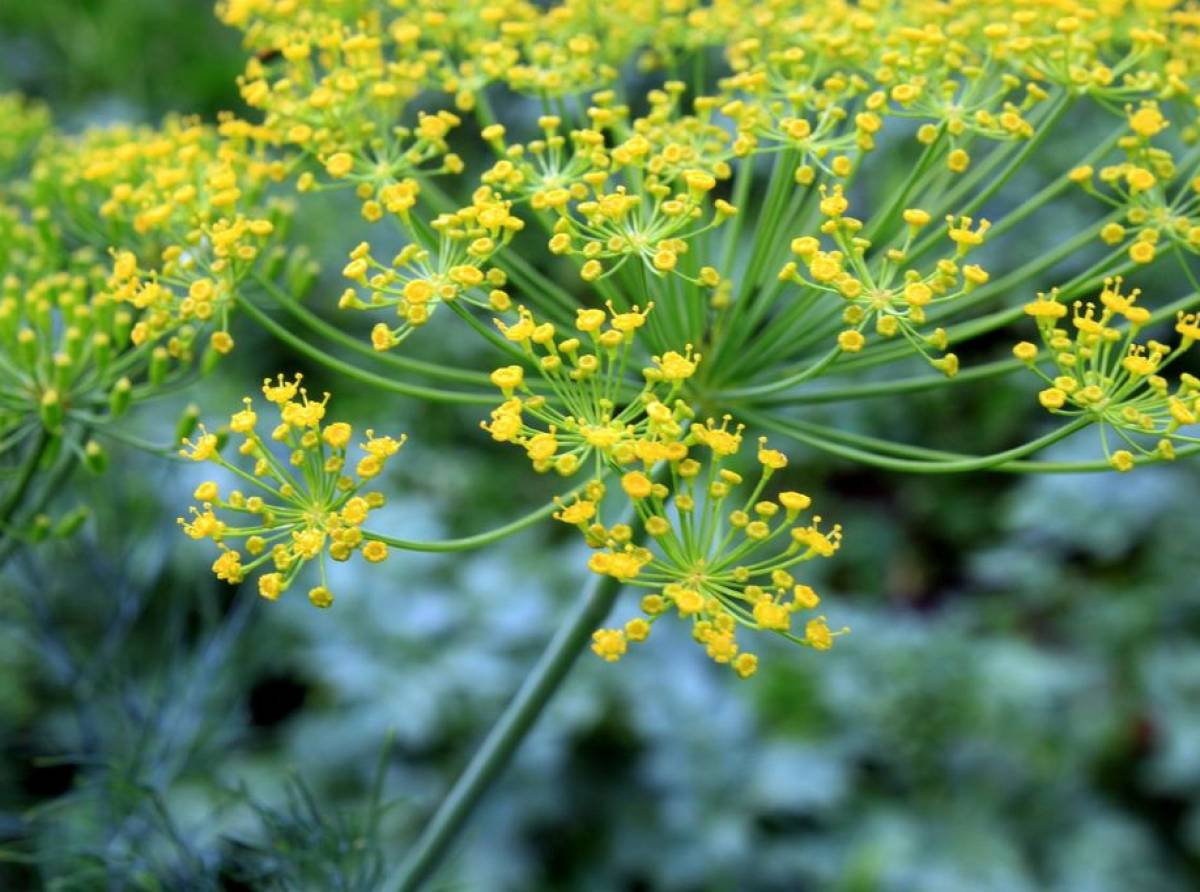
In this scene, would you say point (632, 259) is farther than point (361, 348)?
No

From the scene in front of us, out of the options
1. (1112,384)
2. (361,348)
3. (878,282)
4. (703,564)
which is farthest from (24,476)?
(1112,384)

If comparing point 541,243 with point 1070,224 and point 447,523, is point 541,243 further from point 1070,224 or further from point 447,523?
point 1070,224

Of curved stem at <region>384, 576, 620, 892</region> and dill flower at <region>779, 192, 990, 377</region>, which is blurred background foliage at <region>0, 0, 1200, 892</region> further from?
dill flower at <region>779, 192, 990, 377</region>

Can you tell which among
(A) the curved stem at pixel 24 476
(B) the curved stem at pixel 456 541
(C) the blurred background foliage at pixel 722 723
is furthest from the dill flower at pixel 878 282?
(C) the blurred background foliage at pixel 722 723

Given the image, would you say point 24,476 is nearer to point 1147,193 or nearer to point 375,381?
point 375,381

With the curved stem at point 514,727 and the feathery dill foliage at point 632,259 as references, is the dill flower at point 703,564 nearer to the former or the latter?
the feathery dill foliage at point 632,259

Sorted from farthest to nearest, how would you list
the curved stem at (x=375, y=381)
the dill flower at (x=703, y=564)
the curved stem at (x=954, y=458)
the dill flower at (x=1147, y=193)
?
the dill flower at (x=1147, y=193) → the curved stem at (x=375, y=381) → the curved stem at (x=954, y=458) → the dill flower at (x=703, y=564)

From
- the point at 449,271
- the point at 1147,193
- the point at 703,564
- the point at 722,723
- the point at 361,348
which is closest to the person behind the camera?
the point at 703,564
